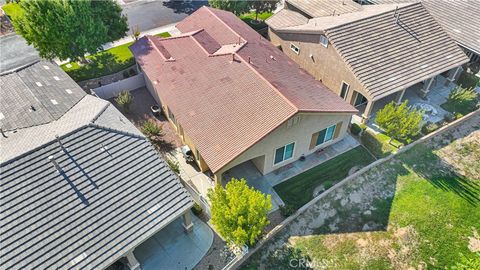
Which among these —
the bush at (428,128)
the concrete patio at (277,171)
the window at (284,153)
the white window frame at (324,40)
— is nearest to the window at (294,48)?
the white window frame at (324,40)

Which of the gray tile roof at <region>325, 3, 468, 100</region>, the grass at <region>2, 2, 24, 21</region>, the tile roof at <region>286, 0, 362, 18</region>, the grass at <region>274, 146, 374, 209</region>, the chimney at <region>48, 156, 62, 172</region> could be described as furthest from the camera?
the grass at <region>2, 2, 24, 21</region>

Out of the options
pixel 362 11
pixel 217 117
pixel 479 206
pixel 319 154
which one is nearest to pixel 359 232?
pixel 319 154

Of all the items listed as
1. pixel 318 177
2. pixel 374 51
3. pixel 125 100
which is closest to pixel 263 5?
pixel 374 51

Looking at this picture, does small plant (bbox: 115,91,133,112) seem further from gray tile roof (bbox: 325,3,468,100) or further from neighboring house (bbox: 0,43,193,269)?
gray tile roof (bbox: 325,3,468,100)

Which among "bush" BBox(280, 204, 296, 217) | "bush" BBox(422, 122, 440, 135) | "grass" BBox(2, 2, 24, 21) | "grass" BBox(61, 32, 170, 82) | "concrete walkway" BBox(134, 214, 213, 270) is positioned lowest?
"concrete walkway" BBox(134, 214, 213, 270)

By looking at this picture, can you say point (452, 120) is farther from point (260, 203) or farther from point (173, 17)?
point (173, 17)

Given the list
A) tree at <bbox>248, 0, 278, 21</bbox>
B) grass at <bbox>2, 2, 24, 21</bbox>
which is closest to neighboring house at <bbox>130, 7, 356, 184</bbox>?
tree at <bbox>248, 0, 278, 21</bbox>

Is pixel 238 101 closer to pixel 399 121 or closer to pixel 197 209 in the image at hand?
pixel 197 209
